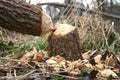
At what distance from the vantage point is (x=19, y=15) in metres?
3.86

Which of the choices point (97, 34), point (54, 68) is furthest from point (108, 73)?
point (97, 34)

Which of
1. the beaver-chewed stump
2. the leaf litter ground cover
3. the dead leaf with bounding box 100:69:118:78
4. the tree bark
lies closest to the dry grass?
the beaver-chewed stump

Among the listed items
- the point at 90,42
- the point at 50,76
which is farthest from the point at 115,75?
the point at 90,42

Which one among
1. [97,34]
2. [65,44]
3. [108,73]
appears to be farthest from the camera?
[97,34]

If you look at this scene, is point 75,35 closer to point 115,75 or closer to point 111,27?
point 115,75

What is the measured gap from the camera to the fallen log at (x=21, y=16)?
385 centimetres

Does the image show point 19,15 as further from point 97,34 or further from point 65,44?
point 97,34

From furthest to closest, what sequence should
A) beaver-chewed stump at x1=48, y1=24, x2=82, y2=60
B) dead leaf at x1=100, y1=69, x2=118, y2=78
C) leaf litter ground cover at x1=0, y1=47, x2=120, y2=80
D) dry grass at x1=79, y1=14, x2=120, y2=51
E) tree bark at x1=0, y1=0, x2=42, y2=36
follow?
dry grass at x1=79, y1=14, x2=120, y2=51 < beaver-chewed stump at x1=48, y1=24, x2=82, y2=60 < tree bark at x1=0, y1=0, x2=42, y2=36 < dead leaf at x1=100, y1=69, x2=118, y2=78 < leaf litter ground cover at x1=0, y1=47, x2=120, y2=80

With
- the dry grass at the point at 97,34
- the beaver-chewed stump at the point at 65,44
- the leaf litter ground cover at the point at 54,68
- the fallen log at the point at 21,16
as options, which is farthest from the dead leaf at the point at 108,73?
the dry grass at the point at 97,34

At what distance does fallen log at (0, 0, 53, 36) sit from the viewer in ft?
12.6

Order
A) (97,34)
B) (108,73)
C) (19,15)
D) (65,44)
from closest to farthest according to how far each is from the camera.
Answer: (108,73)
(19,15)
(65,44)
(97,34)

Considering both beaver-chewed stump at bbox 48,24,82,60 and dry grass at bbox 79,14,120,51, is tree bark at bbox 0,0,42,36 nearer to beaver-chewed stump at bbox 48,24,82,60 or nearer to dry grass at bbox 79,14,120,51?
beaver-chewed stump at bbox 48,24,82,60

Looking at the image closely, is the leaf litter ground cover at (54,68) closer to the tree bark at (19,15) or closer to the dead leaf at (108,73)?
the dead leaf at (108,73)

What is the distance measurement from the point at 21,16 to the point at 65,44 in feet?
1.89
